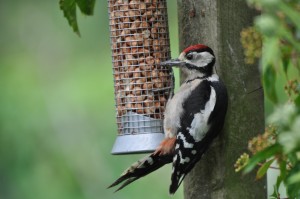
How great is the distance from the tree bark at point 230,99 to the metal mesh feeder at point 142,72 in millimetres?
369

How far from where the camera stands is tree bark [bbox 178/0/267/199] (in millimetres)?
3572

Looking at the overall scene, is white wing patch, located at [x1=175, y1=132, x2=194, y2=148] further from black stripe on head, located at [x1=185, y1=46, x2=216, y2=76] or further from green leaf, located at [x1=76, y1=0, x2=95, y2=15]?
green leaf, located at [x1=76, y1=0, x2=95, y2=15]

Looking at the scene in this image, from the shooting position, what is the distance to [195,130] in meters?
3.82

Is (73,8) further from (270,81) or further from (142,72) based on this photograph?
(270,81)

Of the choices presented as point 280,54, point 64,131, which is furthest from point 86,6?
point 64,131

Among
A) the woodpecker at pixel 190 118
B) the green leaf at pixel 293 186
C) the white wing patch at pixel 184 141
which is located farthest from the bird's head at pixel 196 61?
the green leaf at pixel 293 186

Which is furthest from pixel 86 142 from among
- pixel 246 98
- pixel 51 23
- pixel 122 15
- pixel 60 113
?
pixel 246 98

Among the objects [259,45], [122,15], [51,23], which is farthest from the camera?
[51,23]

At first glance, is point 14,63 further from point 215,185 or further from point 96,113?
point 215,185

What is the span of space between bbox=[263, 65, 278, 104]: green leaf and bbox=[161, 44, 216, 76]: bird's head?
192 centimetres

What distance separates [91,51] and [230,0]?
462cm

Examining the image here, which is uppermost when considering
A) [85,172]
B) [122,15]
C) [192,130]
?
[122,15]

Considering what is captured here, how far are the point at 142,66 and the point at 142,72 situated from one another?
0.03 m

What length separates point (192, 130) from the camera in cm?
382
